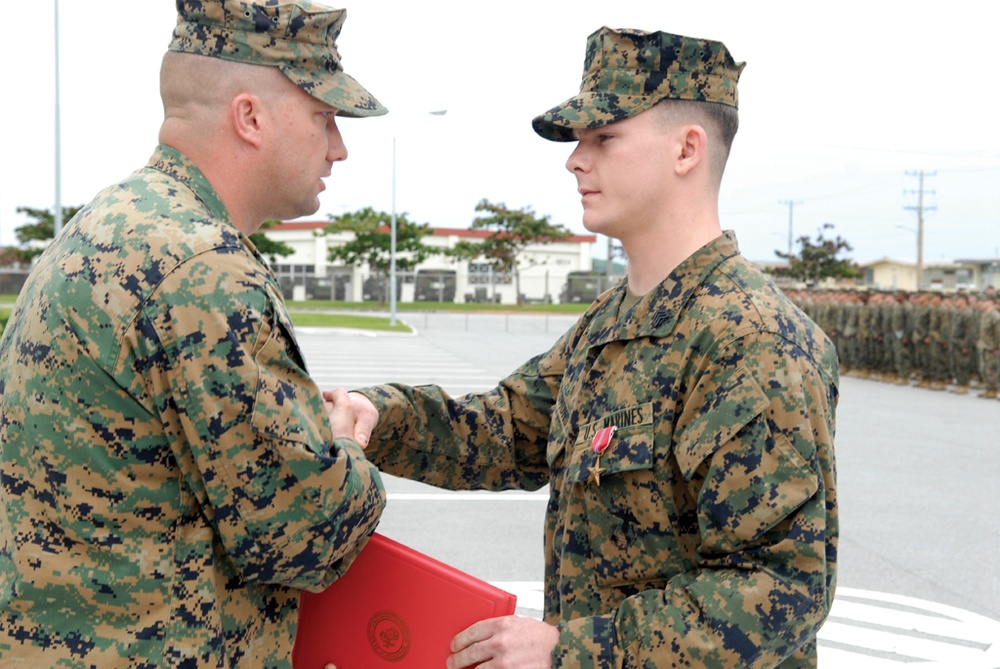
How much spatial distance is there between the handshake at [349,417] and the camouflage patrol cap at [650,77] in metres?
0.79

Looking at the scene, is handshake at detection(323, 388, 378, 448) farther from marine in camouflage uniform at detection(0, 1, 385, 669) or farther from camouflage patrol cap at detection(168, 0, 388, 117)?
camouflage patrol cap at detection(168, 0, 388, 117)

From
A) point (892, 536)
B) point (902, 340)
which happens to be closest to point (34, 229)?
point (902, 340)

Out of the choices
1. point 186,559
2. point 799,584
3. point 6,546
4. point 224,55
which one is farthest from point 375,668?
point 224,55

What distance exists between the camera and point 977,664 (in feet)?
14.4

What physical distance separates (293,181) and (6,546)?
921mm

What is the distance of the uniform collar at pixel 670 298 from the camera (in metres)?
2.09

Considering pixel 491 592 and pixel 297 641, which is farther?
pixel 297 641

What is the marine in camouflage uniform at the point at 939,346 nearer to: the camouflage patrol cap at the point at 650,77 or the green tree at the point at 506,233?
the camouflage patrol cap at the point at 650,77

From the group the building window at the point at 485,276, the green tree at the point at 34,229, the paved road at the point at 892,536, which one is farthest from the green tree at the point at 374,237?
the paved road at the point at 892,536

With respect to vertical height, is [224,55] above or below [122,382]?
above

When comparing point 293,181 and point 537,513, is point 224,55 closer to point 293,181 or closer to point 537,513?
point 293,181

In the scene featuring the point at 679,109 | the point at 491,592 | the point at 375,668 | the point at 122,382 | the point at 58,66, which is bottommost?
the point at 375,668

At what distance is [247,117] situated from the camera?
6.56ft

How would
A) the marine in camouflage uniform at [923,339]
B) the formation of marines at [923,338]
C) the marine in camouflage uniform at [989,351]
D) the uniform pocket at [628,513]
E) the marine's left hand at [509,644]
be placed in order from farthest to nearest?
the marine in camouflage uniform at [923,339] < the formation of marines at [923,338] < the marine in camouflage uniform at [989,351] < the uniform pocket at [628,513] < the marine's left hand at [509,644]
